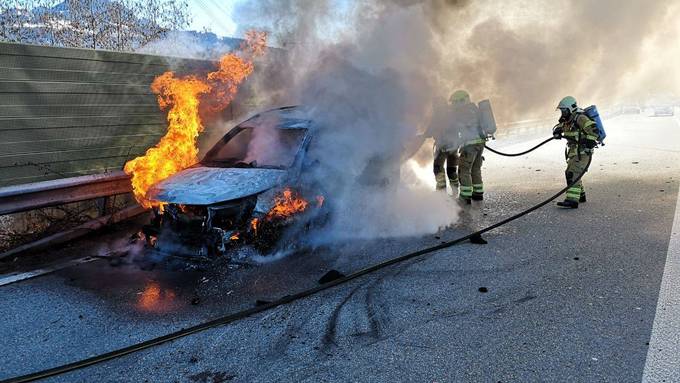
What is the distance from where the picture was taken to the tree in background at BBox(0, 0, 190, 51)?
28.3ft

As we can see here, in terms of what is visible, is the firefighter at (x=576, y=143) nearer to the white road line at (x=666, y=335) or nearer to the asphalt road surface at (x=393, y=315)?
the asphalt road surface at (x=393, y=315)

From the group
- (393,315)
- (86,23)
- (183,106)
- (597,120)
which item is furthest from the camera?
(86,23)

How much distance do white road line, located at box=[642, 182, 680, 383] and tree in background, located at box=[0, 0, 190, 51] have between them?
10020 millimetres

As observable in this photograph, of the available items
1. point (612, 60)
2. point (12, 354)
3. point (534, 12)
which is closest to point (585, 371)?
point (12, 354)

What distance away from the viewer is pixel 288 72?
7523mm

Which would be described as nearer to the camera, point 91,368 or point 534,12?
point 91,368

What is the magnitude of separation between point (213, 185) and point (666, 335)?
13.1 feet

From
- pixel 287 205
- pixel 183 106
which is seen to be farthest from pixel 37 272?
pixel 183 106

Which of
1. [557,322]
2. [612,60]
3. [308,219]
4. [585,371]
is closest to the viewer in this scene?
[585,371]

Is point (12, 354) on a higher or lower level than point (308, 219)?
lower

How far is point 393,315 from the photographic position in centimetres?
356

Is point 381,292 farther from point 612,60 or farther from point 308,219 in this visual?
point 612,60

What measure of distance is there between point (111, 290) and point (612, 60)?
370 inches

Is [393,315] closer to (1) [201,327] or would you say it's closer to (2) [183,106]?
(1) [201,327]
